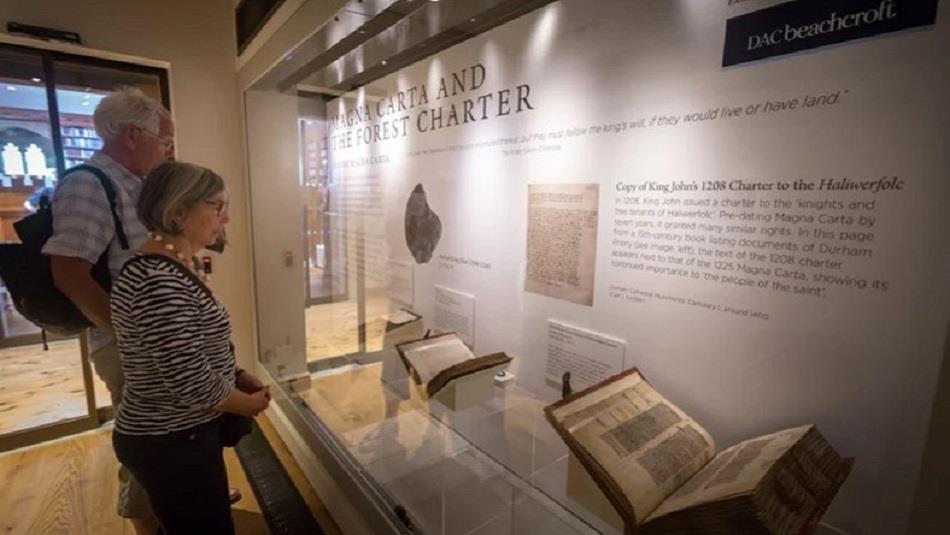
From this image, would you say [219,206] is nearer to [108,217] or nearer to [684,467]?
[108,217]

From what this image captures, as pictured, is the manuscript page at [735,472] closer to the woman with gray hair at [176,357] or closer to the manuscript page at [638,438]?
the manuscript page at [638,438]

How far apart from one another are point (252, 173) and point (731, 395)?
311cm

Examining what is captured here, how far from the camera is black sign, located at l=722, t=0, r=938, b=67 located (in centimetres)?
81

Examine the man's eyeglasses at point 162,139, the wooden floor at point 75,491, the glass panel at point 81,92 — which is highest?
the glass panel at point 81,92

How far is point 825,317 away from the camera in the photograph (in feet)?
3.14

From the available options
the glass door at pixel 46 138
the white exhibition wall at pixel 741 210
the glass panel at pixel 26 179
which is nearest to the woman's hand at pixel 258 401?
the white exhibition wall at pixel 741 210

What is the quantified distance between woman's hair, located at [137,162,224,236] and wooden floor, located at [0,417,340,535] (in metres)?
1.61

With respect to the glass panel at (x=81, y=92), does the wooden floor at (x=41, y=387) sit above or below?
below

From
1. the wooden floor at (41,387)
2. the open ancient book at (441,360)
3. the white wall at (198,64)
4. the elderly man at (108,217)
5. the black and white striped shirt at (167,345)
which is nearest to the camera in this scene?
the black and white striped shirt at (167,345)

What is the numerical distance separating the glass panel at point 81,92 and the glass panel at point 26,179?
0.08m

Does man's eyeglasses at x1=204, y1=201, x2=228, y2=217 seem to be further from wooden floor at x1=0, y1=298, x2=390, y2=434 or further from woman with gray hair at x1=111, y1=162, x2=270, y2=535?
wooden floor at x1=0, y1=298, x2=390, y2=434

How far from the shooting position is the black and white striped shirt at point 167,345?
1.05 m

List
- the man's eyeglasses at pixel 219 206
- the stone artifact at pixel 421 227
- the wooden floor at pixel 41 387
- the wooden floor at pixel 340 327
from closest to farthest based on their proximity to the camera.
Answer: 1. the man's eyeglasses at pixel 219 206
2. the stone artifact at pixel 421 227
3. the wooden floor at pixel 340 327
4. the wooden floor at pixel 41 387

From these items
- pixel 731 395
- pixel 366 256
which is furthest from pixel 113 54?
pixel 731 395
